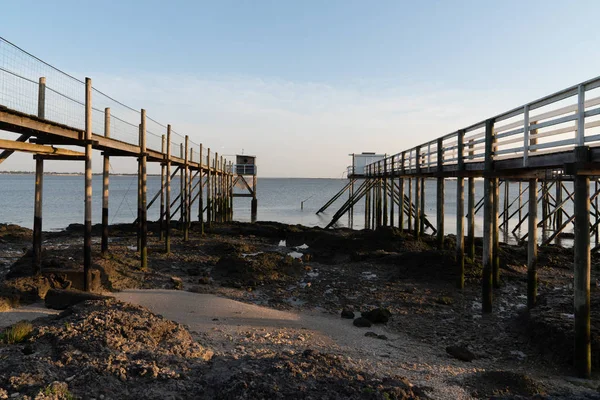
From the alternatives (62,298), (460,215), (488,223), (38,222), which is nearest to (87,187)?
(38,222)

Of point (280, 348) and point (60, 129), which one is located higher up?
point (60, 129)

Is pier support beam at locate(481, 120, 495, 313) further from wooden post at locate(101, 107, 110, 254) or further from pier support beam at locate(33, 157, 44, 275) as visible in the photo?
pier support beam at locate(33, 157, 44, 275)

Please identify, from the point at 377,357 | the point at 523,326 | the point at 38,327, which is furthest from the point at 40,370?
the point at 523,326

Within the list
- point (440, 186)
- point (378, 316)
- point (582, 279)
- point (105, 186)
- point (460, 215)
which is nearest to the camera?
point (582, 279)

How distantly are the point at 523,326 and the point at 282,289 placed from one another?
234 inches

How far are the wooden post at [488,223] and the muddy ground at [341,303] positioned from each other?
45cm

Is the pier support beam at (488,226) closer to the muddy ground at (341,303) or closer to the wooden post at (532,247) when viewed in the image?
the muddy ground at (341,303)

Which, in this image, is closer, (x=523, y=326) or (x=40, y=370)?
(x=40, y=370)

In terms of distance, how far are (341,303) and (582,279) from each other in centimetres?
542

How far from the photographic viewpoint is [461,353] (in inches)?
279

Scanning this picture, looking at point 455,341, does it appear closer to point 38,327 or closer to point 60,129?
point 38,327

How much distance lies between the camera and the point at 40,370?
15.6 feet

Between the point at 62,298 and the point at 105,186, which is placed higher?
the point at 105,186

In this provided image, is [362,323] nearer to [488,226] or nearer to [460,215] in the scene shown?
[488,226]
